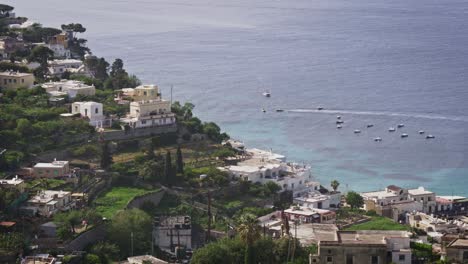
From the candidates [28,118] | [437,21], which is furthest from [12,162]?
[437,21]

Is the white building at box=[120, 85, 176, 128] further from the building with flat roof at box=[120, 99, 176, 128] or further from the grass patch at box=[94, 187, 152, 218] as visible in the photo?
the grass patch at box=[94, 187, 152, 218]

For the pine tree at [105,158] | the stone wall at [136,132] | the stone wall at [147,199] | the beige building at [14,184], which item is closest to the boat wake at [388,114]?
the stone wall at [136,132]

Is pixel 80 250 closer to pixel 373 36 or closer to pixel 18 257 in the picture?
pixel 18 257

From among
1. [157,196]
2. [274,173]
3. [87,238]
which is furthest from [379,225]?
[87,238]

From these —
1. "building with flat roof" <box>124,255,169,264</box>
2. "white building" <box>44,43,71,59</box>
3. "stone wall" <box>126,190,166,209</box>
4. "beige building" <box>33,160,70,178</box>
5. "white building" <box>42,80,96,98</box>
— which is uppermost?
"white building" <box>44,43,71,59</box>

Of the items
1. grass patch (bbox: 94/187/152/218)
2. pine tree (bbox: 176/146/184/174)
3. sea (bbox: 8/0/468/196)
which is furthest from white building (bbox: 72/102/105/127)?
sea (bbox: 8/0/468/196)

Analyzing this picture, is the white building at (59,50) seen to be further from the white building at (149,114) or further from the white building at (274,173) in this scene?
the white building at (274,173)
